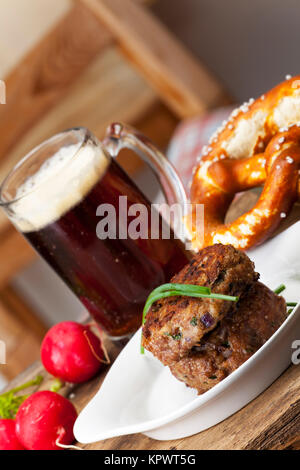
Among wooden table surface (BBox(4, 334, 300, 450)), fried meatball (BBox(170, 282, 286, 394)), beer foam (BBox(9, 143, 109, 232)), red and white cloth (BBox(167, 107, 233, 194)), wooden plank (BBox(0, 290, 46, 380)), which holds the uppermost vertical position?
beer foam (BBox(9, 143, 109, 232))

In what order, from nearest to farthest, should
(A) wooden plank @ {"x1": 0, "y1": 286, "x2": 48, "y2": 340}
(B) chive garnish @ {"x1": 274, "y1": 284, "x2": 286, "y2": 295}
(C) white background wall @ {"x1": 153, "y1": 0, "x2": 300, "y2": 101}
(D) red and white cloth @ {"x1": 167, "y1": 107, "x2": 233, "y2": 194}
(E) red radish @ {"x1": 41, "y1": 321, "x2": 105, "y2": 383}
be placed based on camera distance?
1. (B) chive garnish @ {"x1": 274, "y1": 284, "x2": 286, "y2": 295}
2. (E) red radish @ {"x1": 41, "y1": 321, "x2": 105, "y2": 383}
3. (D) red and white cloth @ {"x1": 167, "y1": 107, "x2": 233, "y2": 194}
4. (C) white background wall @ {"x1": 153, "y1": 0, "x2": 300, "y2": 101}
5. (A) wooden plank @ {"x1": 0, "y1": 286, "x2": 48, "y2": 340}

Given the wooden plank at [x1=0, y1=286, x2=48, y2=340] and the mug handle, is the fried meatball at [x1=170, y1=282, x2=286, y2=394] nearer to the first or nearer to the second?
the mug handle

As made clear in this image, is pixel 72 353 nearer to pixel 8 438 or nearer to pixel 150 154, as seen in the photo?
pixel 8 438

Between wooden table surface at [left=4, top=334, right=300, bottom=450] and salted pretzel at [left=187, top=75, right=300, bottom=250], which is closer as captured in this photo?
wooden table surface at [left=4, top=334, right=300, bottom=450]

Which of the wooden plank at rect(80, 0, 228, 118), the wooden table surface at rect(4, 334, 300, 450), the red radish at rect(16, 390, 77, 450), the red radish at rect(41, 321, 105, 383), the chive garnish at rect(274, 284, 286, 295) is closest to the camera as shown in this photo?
the wooden table surface at rect(4, 334, 300, 450)

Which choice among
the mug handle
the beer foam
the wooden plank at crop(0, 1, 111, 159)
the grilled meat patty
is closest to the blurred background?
the wooden plank at crop(0, 1, 111, 159)

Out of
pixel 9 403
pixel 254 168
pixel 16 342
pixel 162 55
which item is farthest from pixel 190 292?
pixel 16 342
